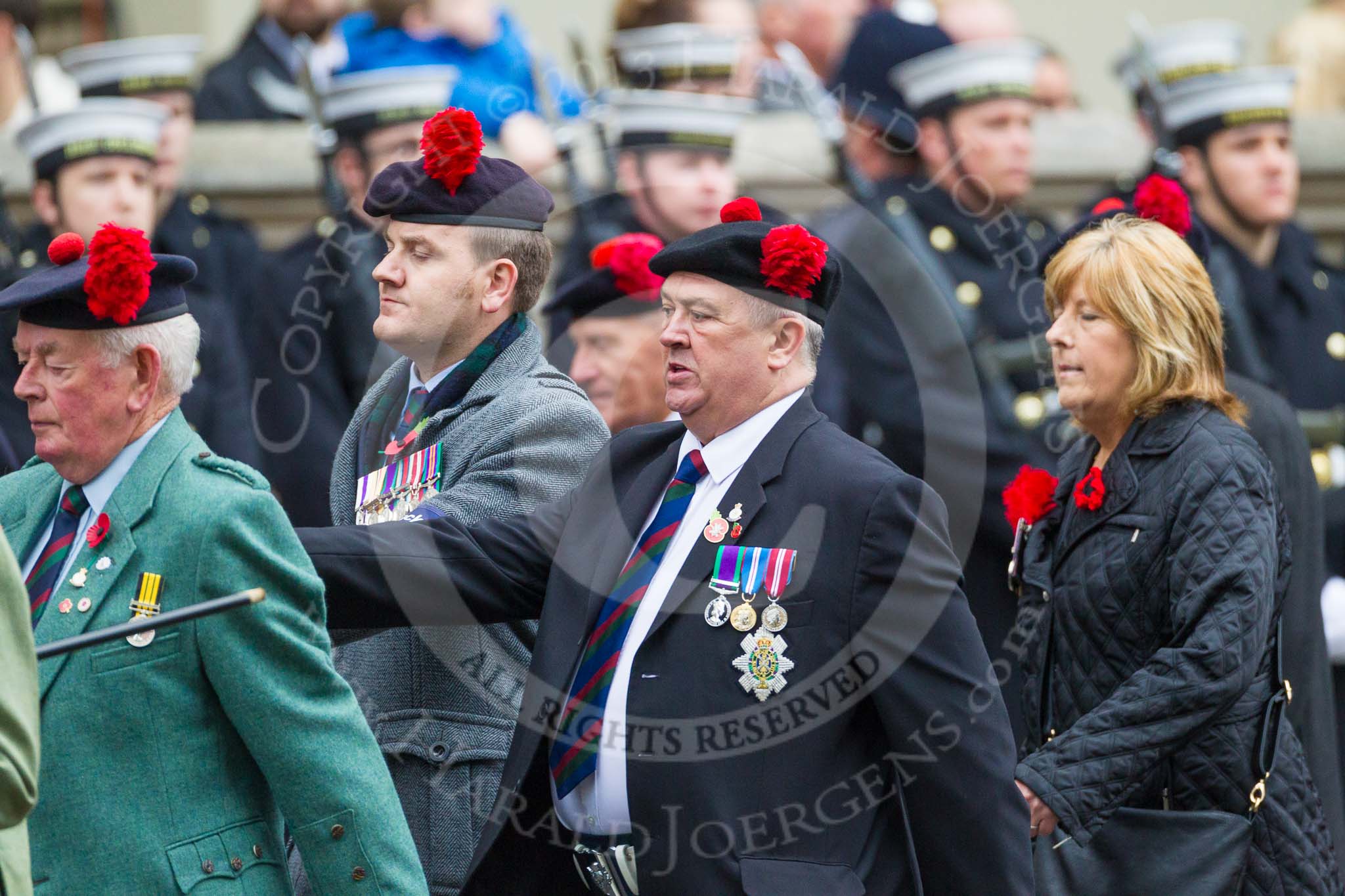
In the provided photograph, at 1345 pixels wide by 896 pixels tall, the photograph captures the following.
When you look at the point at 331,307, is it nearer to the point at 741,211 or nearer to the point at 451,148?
the point at 451,148

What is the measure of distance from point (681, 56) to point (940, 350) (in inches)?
65.8

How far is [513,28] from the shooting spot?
881 cm

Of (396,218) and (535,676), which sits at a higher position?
(396,218)

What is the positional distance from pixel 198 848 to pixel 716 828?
2.83ft

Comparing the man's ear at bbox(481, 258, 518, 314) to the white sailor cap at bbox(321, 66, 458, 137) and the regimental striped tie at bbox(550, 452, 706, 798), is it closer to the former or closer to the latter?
the regimental striped tie at bbox(550, 452, 706, 798)

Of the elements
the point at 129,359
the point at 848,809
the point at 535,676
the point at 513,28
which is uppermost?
the point at 513,28

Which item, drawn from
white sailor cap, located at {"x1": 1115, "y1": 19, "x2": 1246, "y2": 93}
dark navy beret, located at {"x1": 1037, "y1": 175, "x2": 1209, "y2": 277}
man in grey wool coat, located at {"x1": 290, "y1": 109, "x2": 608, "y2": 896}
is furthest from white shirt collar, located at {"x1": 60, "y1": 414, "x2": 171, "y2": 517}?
white sailor cap, located at {"x1": 1115, "y1": 19, "x2": 1246, "y2": 93}

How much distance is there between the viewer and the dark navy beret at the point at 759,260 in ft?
12.7

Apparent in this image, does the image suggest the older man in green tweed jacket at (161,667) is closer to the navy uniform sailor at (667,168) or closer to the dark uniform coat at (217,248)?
the navy uniform sailor at (667,168)

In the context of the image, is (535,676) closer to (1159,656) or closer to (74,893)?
(74,893)

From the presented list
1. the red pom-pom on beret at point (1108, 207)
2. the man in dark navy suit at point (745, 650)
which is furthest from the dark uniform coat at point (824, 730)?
the red pom-pom on beret at point (1108, 207)

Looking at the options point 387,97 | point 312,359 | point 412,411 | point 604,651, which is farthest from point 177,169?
point 604,651

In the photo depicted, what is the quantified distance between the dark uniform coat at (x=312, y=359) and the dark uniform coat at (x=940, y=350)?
1.54 m

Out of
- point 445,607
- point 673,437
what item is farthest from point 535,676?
point 673,437
